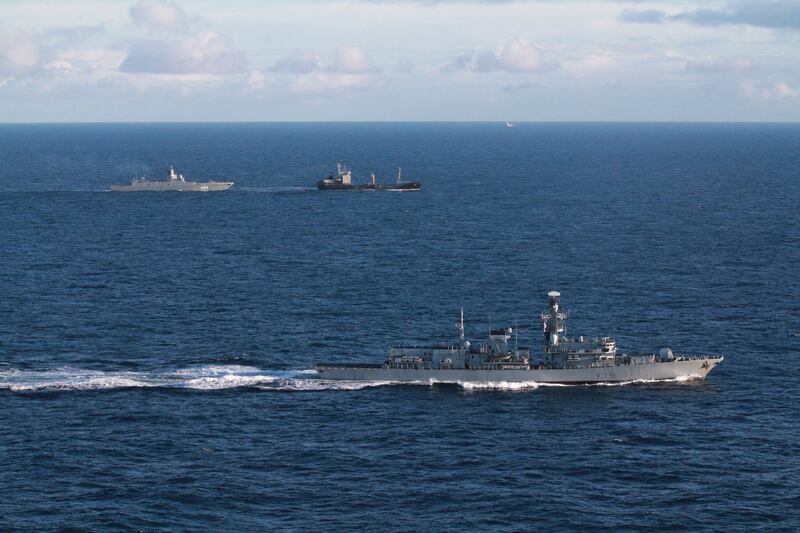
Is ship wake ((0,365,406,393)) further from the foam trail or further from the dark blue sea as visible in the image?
the dark blue sea

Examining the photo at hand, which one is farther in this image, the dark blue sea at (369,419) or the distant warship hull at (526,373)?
the distant warship hull at (526,373)

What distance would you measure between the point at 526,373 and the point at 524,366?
2.92ft

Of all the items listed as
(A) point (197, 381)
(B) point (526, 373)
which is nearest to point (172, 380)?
(A) point (197, 381)

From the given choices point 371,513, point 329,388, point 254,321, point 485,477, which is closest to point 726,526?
point 485,477

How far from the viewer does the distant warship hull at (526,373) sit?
13188 cm

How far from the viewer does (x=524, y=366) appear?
435 feet

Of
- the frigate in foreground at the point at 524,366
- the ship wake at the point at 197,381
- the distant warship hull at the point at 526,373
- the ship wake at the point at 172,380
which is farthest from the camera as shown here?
the frigate in foreground at the point at 524,366

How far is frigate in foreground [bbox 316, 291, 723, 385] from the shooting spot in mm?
132125

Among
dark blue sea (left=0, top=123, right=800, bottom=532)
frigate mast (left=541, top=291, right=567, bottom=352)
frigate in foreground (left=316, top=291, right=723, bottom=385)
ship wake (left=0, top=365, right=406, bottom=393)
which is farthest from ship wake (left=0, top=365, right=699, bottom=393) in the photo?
frigate mast (left=541, top=291, right=567, bottom=352)

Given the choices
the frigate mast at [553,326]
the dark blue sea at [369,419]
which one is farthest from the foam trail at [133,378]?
the frigate mast at [553,326]

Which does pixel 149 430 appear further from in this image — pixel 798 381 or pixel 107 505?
pixel 798 381

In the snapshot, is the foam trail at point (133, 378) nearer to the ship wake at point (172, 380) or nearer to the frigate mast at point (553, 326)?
the ship wake at point (172, 380)

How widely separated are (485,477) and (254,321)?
67148 mm

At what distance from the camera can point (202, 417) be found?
11862 centimetres
